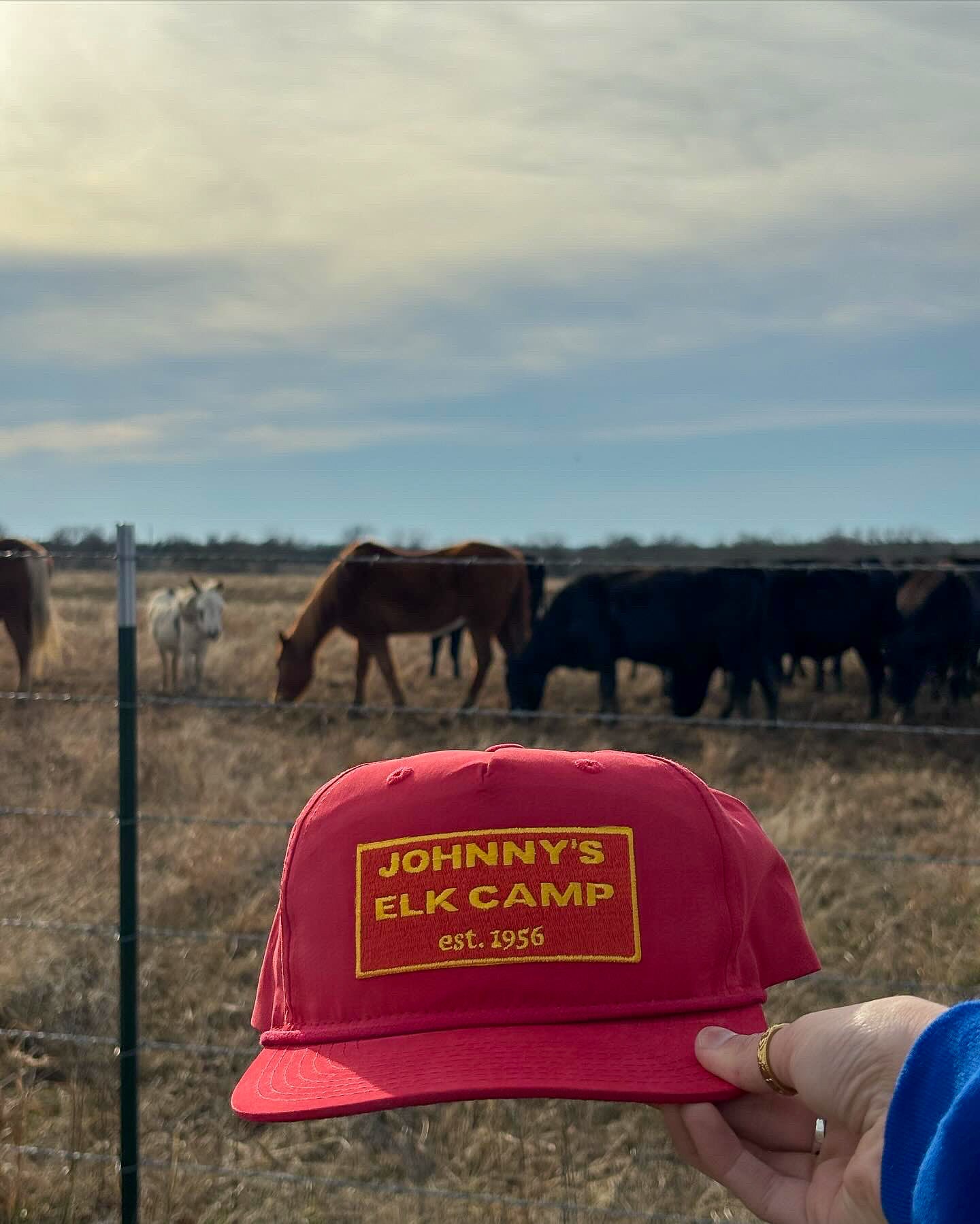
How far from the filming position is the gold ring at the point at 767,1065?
133 cm

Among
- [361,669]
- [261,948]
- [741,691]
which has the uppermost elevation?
[361,669]

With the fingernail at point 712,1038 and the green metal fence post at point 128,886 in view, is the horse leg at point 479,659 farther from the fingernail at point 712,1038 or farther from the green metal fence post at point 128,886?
the fingernail at point 712,1038

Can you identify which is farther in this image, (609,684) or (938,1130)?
(609,684)

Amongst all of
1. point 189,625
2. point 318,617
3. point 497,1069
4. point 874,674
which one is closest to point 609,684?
point 874,674

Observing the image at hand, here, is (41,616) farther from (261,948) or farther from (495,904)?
(495,904)

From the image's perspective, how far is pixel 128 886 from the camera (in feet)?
9.74

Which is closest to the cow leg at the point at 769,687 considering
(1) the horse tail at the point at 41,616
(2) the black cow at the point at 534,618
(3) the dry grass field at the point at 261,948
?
(3) the dry grass field at the point at 261,948

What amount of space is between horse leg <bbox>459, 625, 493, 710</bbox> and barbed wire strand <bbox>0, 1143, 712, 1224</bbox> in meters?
11.2

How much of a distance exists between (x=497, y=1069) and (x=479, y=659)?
14.0 meters

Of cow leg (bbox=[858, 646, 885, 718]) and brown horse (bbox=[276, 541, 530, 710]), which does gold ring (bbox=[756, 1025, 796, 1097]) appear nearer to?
brown horse (bbox=[276, 541, 530, 710])

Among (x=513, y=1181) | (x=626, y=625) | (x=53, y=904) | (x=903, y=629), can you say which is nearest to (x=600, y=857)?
(x=513, y=1181)

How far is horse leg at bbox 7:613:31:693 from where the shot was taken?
1451 cm

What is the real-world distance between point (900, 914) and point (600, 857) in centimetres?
468

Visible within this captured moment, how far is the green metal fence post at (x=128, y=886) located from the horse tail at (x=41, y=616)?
12239 mm
